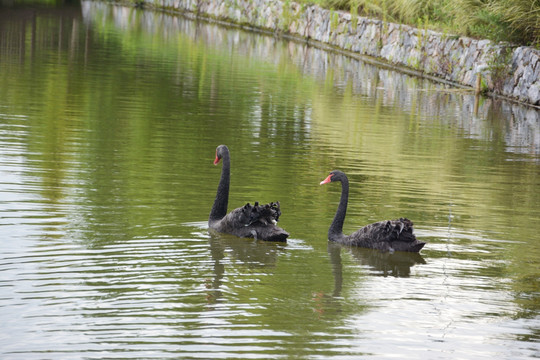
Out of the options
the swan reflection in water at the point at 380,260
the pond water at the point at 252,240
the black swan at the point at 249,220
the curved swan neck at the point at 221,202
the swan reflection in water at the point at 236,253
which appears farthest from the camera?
the curved swan neck at the point at 221,202

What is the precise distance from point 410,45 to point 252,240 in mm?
22287

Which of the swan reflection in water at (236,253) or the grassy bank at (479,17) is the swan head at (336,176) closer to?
the swan reflection in water at (236,253)

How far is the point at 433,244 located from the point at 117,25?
36409 mm

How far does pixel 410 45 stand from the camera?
99.8ft

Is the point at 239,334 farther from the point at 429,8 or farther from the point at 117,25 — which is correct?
the point at 117,25

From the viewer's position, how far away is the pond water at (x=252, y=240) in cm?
646

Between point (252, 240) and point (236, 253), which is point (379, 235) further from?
point (236, 253)

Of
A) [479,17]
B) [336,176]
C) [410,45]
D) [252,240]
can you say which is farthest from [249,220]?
[410,45]

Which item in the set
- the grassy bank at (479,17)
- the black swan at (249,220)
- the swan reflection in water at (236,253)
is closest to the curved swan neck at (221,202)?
the black swan at (249,220)

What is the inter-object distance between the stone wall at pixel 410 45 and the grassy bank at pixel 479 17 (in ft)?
1.48

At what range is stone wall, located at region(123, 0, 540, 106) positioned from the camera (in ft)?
77.8

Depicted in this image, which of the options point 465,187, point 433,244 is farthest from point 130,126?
point 433,244

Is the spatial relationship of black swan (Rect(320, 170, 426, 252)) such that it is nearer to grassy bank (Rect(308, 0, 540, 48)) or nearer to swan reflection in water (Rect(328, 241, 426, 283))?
swan reflection in water (Rect(328, 241, 426, 283))

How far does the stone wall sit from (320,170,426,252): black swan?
578 inches
